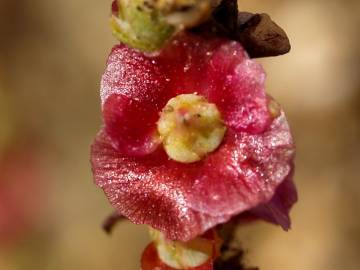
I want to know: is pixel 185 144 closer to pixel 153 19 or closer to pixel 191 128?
pixel 191 128

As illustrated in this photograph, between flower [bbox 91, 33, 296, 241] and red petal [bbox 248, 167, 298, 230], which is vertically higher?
flower [bbox 91, 33, 296, 241]

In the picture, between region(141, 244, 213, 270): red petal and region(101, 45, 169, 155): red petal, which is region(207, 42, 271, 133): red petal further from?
region(141, 244, 213, 270): red petal

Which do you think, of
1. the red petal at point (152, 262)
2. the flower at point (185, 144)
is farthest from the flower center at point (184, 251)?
the flower at point (185, 144)

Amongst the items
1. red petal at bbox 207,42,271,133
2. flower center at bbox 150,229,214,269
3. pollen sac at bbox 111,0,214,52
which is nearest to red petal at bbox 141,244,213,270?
flower center at bbox 150,229,214,269

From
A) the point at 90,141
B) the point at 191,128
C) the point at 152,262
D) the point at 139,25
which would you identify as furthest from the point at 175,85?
the point at 90,141

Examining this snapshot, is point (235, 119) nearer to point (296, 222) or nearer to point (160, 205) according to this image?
point (160, 205)

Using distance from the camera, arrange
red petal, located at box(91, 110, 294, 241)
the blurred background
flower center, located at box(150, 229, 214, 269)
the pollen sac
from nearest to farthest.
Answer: the pollen sac < red petal, located at box(91, 110, 294, 241) < flower center, located at box(150, 229, 214, 269) < the blurred background

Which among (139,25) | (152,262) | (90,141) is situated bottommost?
(90,141)
